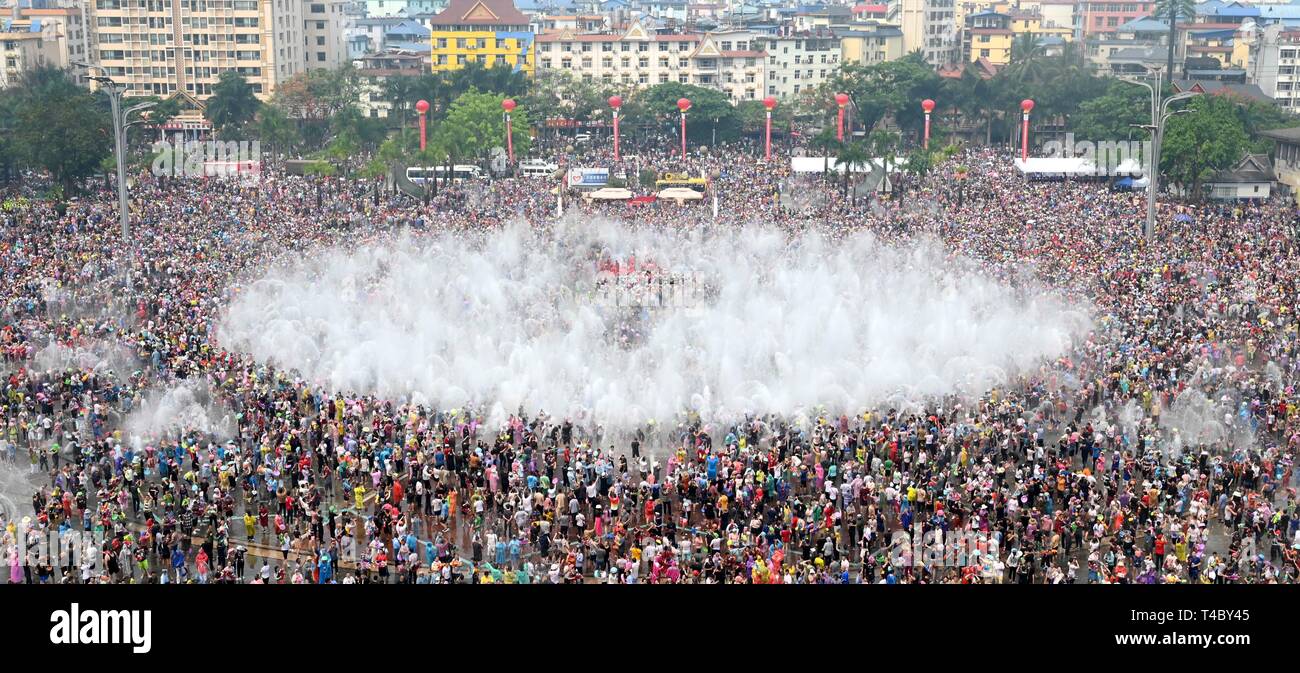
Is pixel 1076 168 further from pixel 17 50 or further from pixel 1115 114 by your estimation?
pixel 17 50

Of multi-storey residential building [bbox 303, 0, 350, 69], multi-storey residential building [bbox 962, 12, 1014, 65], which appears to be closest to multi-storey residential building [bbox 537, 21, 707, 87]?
multi-storey residential building [bbox 303, 0, 350, 69]

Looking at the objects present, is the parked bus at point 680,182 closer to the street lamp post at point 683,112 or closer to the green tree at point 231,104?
the street lamp post at point 683,112

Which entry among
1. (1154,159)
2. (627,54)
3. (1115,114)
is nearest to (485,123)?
(627,54)

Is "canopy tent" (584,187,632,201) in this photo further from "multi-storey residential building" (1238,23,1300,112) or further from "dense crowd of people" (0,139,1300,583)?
"multi-storey residential building" (1238,23,1300,112)

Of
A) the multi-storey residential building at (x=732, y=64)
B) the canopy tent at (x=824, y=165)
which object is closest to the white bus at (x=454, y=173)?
the canopy tent at (x=824, y=165)

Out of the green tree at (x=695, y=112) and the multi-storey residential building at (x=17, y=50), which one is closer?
the green tree at (x=695, y=112)

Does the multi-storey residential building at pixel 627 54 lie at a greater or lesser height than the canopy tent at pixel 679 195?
greater
